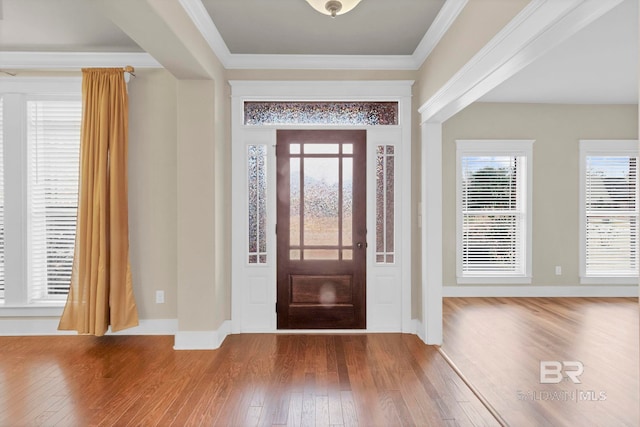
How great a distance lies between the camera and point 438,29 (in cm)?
335

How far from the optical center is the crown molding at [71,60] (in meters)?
3.88

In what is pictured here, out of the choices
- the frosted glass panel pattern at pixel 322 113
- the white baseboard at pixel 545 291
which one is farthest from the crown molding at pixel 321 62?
the white baseboard at pixel 545 291

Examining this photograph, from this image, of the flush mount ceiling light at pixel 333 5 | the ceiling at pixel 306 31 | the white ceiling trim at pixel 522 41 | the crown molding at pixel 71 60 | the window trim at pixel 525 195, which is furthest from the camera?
the window trim at pixel 525 195

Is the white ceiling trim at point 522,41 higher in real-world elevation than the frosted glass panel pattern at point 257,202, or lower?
higher

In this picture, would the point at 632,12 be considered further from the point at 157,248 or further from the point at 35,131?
the point at 35,131

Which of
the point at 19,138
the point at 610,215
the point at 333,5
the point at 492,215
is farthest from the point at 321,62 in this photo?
the point at 610,215

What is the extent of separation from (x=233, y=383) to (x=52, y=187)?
2.88 metres

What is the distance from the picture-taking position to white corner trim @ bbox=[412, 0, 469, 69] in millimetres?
2953

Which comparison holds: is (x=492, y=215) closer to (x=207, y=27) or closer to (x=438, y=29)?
(x=438, y=29)

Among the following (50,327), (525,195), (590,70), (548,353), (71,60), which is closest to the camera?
(548,353)

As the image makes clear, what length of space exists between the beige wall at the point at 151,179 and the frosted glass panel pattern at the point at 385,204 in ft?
7.17

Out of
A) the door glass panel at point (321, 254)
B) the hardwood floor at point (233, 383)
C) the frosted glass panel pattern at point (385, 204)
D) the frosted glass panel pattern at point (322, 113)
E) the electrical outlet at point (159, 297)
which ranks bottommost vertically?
the hardwood floor at point (233, 383)

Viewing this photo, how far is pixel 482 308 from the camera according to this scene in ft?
17.0

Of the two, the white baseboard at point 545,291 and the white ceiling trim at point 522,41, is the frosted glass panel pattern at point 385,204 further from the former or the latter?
the white baseboard at point 545,291
